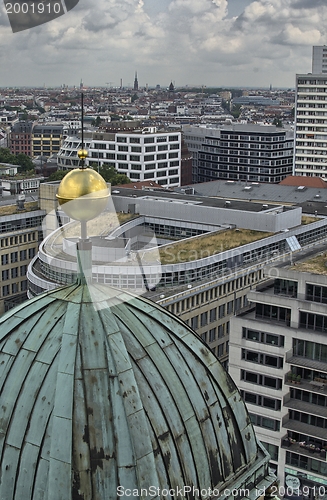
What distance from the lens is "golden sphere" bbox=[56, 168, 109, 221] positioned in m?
12.5

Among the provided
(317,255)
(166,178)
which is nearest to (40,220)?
(317,255)

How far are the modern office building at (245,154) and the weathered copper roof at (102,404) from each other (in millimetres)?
132304

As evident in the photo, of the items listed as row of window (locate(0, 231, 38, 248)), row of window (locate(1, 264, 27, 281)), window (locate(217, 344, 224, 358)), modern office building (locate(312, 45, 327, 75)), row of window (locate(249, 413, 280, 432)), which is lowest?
window (locate(217, 344, 224, 358))

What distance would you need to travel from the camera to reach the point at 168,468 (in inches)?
495

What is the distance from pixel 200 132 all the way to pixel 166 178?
33533 mm

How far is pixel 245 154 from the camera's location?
147 meters

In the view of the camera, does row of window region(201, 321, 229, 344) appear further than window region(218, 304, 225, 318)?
No

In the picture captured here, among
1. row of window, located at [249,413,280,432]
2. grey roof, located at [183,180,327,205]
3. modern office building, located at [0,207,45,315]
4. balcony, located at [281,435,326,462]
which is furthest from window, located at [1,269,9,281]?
balcony, located at [281,435,326,462]

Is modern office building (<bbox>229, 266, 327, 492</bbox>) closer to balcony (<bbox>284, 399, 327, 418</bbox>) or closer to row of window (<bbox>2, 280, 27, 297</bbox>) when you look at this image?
balcony (<bbox>284, 399, 327, 418</bbox>)

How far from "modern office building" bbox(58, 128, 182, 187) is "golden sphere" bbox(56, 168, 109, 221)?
107 meters

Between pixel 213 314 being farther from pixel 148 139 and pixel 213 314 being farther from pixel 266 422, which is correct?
pixel 148 139

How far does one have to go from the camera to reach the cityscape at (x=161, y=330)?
40.2 feet

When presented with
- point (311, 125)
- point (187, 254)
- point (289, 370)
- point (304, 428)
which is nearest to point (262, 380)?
point (289, 370)

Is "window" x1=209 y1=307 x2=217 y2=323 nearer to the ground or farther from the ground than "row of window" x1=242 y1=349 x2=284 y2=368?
nearer to the ground
